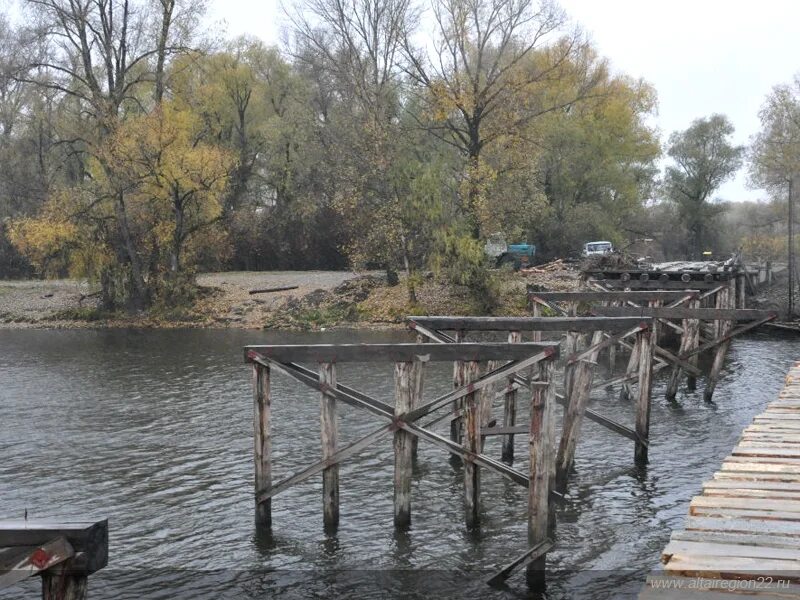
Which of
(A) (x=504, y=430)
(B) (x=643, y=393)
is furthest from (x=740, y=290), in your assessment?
(A) (x=504, y=430)

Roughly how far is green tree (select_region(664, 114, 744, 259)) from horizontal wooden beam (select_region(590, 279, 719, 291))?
35.9 metres

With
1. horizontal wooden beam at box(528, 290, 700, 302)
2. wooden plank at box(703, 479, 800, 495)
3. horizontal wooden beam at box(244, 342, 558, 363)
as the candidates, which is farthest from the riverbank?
wooden plank at box(703, 479, 800, 495)

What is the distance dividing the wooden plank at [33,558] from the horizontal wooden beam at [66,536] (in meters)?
0.03

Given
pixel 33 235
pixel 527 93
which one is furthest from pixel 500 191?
pixel 33 235

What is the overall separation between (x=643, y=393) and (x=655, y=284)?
1689cm

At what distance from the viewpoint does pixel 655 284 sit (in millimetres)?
32094

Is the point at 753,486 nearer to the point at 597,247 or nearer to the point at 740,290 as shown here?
the point at 740,290

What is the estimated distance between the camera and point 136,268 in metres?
43.2

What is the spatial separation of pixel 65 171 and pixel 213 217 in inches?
693

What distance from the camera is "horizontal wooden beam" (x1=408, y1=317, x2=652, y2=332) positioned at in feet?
48.3

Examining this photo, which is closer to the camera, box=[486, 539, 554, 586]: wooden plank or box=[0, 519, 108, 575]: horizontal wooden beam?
box=[0, 519, 108, 575]: horizontal wooden beam

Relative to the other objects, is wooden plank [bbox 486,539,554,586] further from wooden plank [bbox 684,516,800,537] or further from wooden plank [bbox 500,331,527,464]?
wooden plank [bbox 500,331,527,464]

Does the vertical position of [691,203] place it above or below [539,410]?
above

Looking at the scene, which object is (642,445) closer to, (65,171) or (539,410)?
(539,410)
